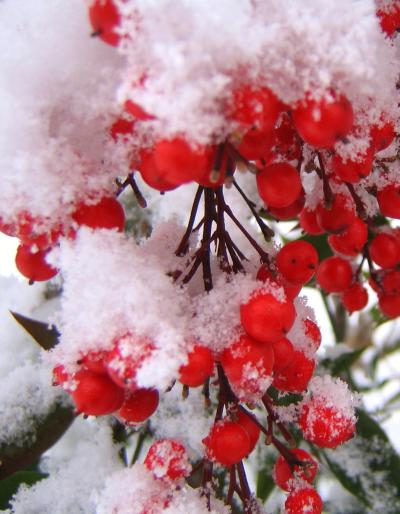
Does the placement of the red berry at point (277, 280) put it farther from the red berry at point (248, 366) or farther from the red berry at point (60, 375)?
the red berry at point (60, 375)

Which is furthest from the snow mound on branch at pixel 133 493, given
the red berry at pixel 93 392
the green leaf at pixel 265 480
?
the green leaf at pixel 265 480

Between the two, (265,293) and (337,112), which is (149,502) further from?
(337,112)

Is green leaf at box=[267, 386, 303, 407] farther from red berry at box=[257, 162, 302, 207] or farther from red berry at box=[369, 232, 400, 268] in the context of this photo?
red berry at box=[257, 162, 302, 207]

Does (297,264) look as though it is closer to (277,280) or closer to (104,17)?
(277,280)

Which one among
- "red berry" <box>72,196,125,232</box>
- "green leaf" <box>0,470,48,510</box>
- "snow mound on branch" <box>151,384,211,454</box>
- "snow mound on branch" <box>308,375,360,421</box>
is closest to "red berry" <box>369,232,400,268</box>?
"snow mound on branch" <box>308,375,360,421</box>

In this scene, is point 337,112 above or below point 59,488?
above

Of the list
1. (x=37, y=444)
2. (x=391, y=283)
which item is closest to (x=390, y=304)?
(x=391, y=283)

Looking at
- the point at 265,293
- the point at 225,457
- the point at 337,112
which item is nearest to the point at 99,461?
the point at 225,457
